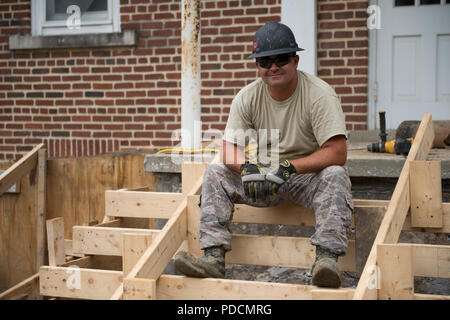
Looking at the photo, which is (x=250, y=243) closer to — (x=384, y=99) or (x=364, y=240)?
(x=364, y=240)

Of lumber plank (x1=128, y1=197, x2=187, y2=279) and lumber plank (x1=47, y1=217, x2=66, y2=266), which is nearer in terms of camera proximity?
lumber plank (x1=128, y1=197, x2=187, y2=279)

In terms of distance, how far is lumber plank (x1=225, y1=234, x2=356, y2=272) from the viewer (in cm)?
338

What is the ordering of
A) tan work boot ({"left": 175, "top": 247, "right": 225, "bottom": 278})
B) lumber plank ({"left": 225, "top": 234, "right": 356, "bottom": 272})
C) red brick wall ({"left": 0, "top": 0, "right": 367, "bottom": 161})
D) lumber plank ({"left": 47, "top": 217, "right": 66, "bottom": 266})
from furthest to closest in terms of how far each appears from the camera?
1. red brick wall ({"left": 0, "top": 0, "right": 367, "bottom": 161})
2. lumber plank ({"left": 47, "top": 217, "right": 66, "bottom": 266})
3. lumber plank ({"left": 225, "top": 234, "right": 356, "bottom": 272})
4. tan work boot ({"left": 175, "top": 247, "right": 225, "bottom": 278})

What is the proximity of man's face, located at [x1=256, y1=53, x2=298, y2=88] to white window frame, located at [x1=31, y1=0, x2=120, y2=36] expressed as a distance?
3.70 meters

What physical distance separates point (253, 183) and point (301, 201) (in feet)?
1.35

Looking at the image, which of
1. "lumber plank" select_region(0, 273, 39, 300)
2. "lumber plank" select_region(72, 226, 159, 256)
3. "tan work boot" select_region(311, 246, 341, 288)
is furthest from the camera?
"lumber plank" select_region(0, 273, 39, 300)

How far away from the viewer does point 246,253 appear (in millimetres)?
3479

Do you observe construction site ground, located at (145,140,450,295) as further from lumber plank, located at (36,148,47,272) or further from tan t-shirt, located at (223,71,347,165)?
lumber plank, located at (36,148,47,272)

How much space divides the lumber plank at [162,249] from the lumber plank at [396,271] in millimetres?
1196

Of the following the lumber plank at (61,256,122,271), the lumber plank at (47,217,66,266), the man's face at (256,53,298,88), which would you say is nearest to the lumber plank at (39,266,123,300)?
the lumber plank at (61,256,122,271)

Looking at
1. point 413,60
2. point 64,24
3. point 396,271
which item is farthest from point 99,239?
point 413,60

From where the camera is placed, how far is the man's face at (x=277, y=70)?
3.29 meters

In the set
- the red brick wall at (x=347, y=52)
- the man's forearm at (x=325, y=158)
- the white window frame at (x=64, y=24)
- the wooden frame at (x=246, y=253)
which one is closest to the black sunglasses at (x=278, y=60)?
the man's forearm at (x=325, y=158)
